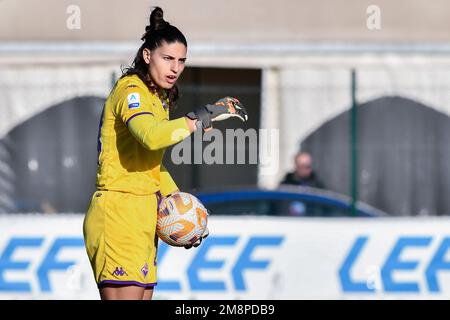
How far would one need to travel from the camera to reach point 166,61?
236 inches

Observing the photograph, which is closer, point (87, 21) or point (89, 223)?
point (89, 223)

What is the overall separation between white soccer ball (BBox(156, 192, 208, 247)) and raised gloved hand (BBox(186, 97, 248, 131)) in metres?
0.56

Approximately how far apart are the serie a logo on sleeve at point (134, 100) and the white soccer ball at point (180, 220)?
0.61m

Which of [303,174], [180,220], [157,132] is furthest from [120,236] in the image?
[303,174]

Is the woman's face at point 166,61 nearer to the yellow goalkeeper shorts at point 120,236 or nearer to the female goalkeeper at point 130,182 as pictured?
the female goalkeeper at point 130,182

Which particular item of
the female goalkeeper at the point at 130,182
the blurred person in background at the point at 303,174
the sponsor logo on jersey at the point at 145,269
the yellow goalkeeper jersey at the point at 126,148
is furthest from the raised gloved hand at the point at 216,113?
the blurred person in background at the point at 303,174

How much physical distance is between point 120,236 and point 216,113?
80 centimetres

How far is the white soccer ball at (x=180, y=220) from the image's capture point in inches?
242

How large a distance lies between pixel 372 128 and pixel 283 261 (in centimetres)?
170

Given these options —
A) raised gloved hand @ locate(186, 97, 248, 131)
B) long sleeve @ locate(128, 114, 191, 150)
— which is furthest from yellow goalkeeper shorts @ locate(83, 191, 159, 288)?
raised gloved hand @ locate(186, 97, 248, 131)

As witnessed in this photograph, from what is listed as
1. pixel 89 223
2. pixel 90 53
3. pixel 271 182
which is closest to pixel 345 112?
pixel 271 182

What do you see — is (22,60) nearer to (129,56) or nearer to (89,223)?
(129,56)

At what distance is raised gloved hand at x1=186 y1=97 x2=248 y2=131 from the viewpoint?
5.84m

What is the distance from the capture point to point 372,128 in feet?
37.0
